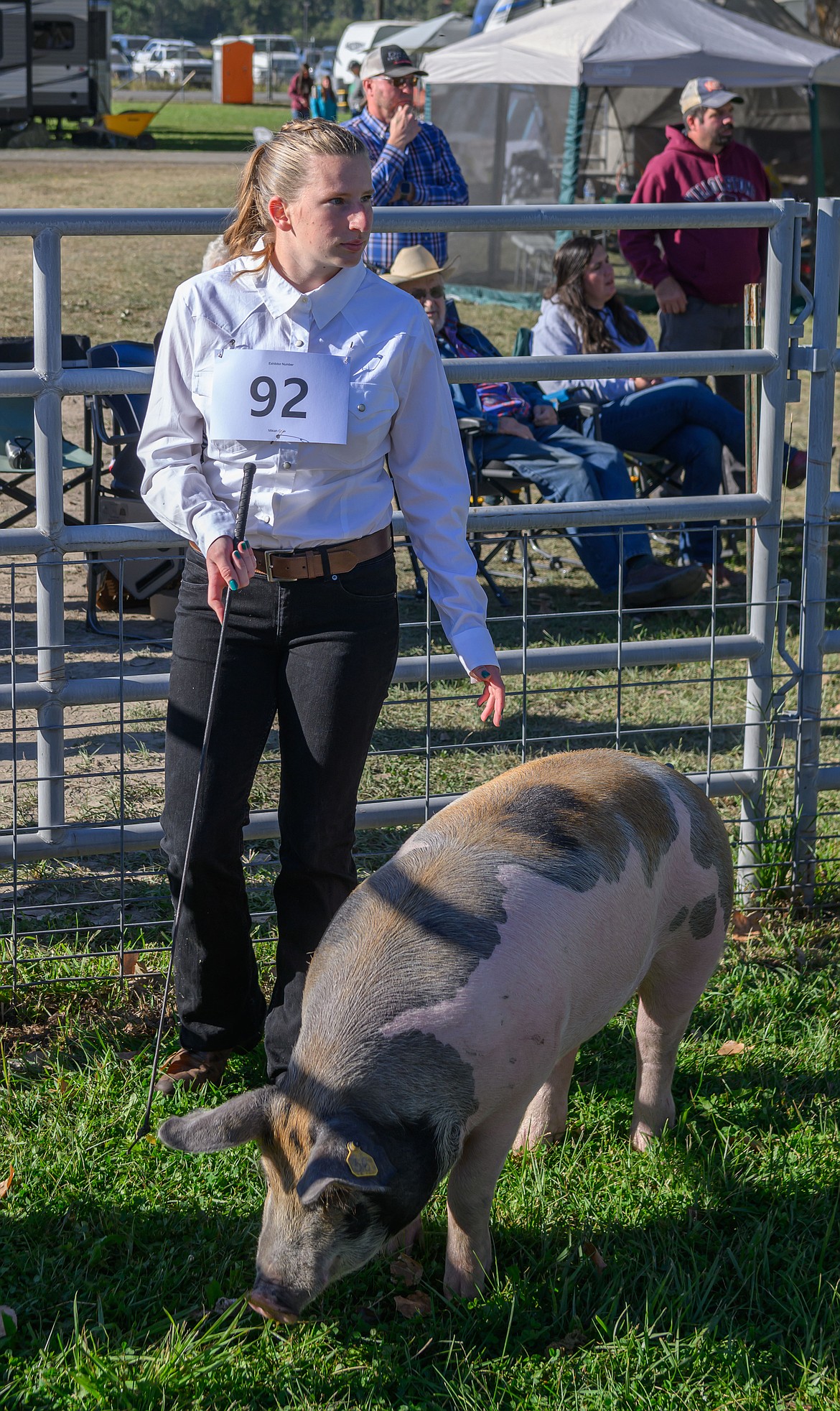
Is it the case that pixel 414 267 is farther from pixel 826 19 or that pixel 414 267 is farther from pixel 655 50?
pixel 826 19

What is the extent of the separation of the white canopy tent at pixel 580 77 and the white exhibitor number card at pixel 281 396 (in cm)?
1268

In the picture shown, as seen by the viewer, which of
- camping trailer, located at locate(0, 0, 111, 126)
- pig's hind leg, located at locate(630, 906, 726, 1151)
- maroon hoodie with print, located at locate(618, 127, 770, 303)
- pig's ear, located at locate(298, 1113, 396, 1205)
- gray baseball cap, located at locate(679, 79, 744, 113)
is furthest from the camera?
camping trailer, located at locate(0, 0, 111, 126)

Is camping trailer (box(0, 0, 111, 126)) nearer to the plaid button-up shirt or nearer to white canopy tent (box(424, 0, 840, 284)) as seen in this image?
white canopy tent (box(424, 0, 840, 284))

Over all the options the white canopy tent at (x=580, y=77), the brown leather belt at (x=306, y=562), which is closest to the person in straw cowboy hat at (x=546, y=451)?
the brown leather belt at (x=306, y=562)

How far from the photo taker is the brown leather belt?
273cm

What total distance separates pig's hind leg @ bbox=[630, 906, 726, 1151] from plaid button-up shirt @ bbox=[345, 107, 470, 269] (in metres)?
5.27

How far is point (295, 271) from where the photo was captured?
8.85 ft

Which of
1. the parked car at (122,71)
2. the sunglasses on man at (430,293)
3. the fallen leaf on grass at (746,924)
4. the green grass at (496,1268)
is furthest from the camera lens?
the parked car at (122,71)

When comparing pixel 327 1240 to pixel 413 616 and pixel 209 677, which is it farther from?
pixel 413 616

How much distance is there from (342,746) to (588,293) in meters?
Answer: 4.95

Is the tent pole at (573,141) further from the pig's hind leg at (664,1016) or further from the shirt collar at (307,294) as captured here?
the pig's hind leg at (664,1016)

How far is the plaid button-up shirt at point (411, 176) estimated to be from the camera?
741 cm

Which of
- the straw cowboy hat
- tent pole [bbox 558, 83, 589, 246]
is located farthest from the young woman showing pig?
tent pole [bbox 558, 83, 589, 246]

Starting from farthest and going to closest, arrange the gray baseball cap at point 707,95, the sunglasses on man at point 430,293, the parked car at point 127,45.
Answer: the parked car at point 127,45 → the gray baseball cap at point 707,95 → the sunglasses on man at point 430,293
